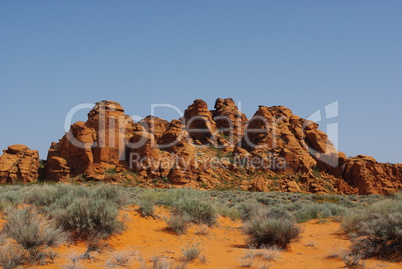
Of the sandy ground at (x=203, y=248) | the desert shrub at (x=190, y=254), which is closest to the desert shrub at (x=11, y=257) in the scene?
the sandy ground at (x=203, y=248)

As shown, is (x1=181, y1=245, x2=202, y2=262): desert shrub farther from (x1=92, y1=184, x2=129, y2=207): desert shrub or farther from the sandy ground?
(x1=92, y1=184, x2=129, y2=207): desert shrub

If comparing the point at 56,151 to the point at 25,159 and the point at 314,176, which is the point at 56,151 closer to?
the point at 25,159

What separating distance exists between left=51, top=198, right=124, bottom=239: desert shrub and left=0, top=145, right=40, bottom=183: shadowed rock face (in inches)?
1606

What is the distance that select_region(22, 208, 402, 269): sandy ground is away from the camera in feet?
20.1

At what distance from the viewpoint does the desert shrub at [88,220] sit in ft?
22.9

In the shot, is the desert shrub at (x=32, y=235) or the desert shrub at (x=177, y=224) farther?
the desert shrub at (x=177, y=224)

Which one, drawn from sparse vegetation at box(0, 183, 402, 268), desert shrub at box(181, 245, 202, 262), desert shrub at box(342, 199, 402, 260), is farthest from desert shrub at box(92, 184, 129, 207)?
desert shrub at box(342, 199, 402, 260)

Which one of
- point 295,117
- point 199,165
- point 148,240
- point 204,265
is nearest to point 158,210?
point 148,240

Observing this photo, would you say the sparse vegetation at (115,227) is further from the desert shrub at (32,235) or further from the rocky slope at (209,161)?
the rocky slope at (209,161)

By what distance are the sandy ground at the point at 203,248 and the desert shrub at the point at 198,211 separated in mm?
309

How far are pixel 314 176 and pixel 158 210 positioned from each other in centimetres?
3895

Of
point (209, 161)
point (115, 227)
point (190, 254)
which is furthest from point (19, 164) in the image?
point (190, 254)

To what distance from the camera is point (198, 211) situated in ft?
32.1

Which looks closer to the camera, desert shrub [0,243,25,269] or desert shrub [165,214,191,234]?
desert shrub [0,243,25,269]
